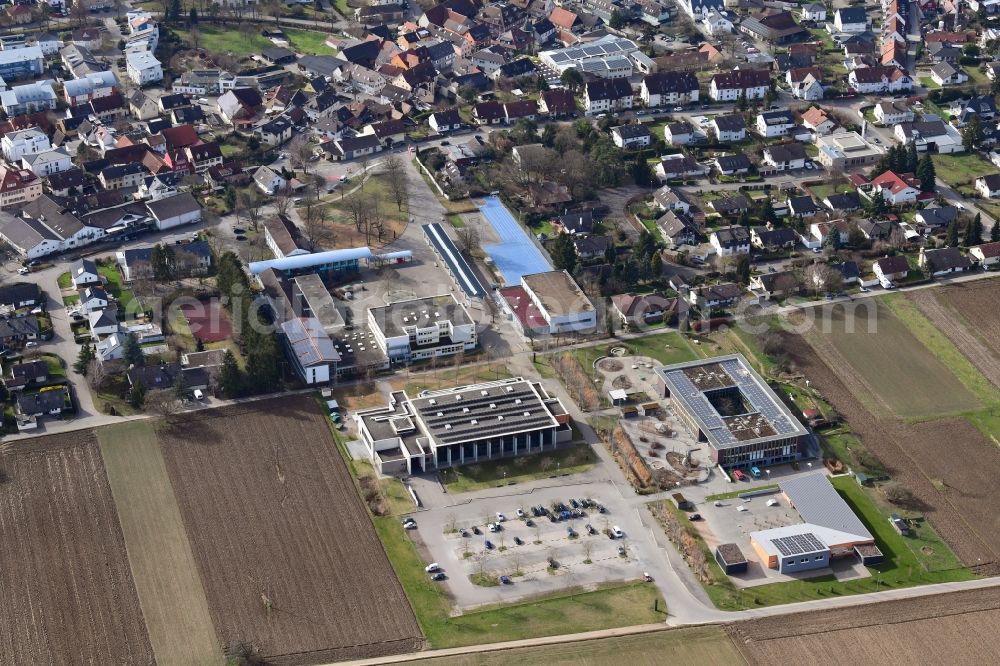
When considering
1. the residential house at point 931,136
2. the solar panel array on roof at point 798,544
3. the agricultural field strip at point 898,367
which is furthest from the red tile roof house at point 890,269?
the solar panel array on roof at point 798,544

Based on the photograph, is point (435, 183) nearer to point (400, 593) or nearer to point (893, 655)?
point (400, 593)

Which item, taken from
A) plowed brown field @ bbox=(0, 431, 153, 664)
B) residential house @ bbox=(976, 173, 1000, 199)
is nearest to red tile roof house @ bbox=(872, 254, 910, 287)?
residential house @ bbox=(976, 173, 1000, 199)

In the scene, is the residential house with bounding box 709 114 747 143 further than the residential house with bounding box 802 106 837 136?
No

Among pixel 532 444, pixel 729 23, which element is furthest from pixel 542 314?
pixel 729 23

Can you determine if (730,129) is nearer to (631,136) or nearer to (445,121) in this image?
(631,136)

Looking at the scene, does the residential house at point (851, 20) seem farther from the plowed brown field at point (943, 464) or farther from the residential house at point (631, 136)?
the plowed brown field at point (943, 464)

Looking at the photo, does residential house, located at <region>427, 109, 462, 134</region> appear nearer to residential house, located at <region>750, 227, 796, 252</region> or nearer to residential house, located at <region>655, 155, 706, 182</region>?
residential house, located at <region>655, 155, 706, 182</region>
